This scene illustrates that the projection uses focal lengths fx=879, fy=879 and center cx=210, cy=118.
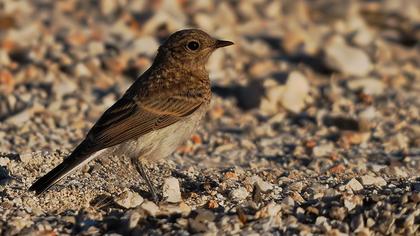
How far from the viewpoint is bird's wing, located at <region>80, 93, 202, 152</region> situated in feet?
28.4

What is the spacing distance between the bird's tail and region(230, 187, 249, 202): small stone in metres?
1.42

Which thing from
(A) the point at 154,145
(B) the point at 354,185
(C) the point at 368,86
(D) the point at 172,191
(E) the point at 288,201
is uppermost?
(A) the point at 154,145

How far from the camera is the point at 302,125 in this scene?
12.4 metres

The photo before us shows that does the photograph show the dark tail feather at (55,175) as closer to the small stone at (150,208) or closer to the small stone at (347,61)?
the small stone at (150,208)

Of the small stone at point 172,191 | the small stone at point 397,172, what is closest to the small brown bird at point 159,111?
the small stone at point 172,191

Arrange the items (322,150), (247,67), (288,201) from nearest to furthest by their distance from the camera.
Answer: (288,201), (322,150), (247,67)

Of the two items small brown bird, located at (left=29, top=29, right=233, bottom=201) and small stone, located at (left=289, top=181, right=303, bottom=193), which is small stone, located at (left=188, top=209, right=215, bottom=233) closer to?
small brown bird, located at (left=29, top=29, right=233, bottom=201)

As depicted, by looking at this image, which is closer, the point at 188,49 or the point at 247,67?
the point at 188,49

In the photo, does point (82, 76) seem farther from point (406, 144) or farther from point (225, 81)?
point (406, 144)

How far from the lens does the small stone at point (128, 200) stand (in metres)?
7.86

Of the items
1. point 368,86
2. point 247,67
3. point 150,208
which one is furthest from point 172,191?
point 247,67

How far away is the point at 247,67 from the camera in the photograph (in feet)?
47.8

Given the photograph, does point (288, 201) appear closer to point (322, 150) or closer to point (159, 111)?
point (159, 111)

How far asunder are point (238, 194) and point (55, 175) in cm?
171
